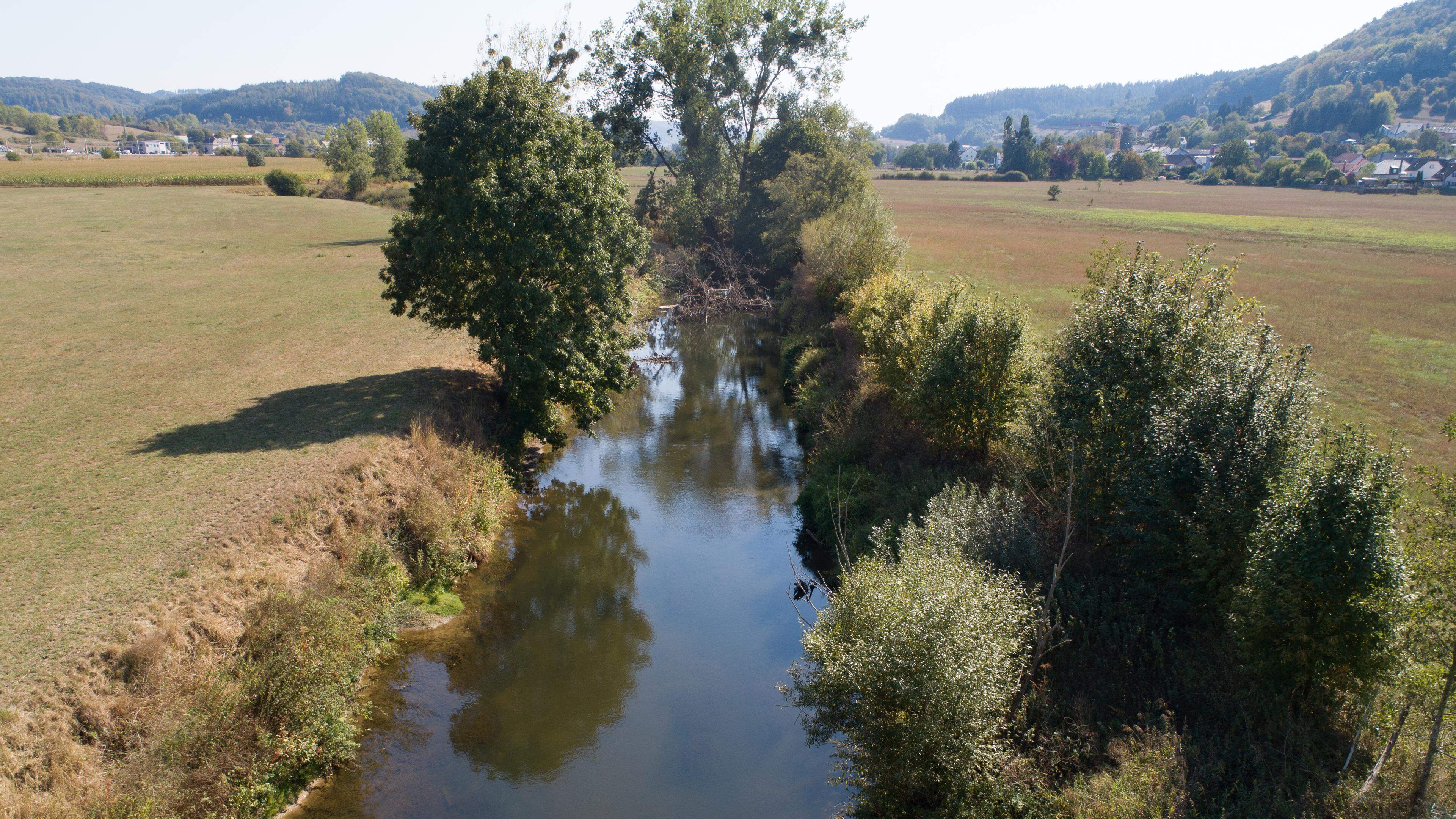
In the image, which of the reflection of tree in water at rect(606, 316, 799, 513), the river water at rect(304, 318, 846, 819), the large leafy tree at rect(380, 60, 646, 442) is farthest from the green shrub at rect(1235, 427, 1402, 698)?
the large leafy tree at rect(380, 60, 646, 442)

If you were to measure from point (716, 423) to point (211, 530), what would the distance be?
1866cm

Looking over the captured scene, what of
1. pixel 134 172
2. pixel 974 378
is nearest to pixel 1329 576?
pixel 974 378

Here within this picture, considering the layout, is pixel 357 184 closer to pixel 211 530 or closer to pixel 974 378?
pixel 211 530

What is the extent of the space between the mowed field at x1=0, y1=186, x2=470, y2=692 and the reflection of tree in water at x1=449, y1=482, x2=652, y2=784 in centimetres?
512

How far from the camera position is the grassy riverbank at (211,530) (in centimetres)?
1013

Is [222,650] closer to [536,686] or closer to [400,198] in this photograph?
[536,686]

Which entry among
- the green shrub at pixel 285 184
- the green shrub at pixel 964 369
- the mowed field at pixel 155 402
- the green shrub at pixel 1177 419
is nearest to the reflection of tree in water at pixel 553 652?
the mowed field at pixel 155 402

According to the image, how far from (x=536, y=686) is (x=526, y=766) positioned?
6.99 feet

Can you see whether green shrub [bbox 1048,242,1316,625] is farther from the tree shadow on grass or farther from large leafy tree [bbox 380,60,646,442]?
the tree shadow on grass

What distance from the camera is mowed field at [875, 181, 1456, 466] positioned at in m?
25.1

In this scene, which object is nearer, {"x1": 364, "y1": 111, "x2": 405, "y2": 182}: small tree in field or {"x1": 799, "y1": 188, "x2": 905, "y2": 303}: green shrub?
{"x1": 799, "y1": 188, "x2": 905, "y2": 303}: green shrub

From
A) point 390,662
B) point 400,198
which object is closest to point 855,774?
point 390,662

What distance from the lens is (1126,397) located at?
14.2 meters

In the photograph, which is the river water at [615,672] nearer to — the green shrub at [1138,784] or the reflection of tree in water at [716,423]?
the reflection of tree in water at [716,423]
